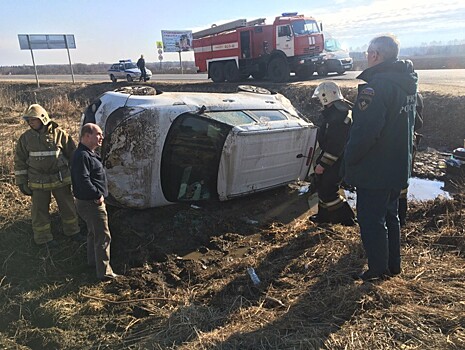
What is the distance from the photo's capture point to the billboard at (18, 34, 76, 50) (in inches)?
904

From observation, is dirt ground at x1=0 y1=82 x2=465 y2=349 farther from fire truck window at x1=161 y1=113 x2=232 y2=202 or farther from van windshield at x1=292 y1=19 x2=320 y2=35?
van windshield at x1=292 y1=19 x2=320 y2=35

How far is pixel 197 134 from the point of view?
15.1 feet

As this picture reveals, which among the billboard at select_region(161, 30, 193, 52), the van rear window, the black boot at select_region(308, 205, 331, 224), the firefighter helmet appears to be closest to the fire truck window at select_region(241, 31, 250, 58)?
the van rear window

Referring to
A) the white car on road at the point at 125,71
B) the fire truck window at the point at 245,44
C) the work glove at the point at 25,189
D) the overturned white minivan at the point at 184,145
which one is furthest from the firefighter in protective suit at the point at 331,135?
the white car on road at the point at 125,71

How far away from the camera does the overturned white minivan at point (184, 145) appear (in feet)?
14.2

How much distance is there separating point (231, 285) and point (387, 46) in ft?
7.54

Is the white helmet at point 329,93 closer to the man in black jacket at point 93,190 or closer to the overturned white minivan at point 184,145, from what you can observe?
the overturned white minivan at point 184,145

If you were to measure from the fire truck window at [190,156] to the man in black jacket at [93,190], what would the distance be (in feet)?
3.70

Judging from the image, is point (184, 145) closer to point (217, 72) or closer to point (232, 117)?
point (232, 117)

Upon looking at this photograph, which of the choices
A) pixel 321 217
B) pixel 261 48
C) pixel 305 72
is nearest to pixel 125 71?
pixel 261 48

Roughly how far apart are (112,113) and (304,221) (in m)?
2.68

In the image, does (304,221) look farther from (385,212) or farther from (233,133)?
(385,212)

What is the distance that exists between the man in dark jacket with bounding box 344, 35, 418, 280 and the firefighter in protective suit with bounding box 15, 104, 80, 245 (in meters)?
2.86

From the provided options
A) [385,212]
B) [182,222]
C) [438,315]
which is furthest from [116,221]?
[438,315]
